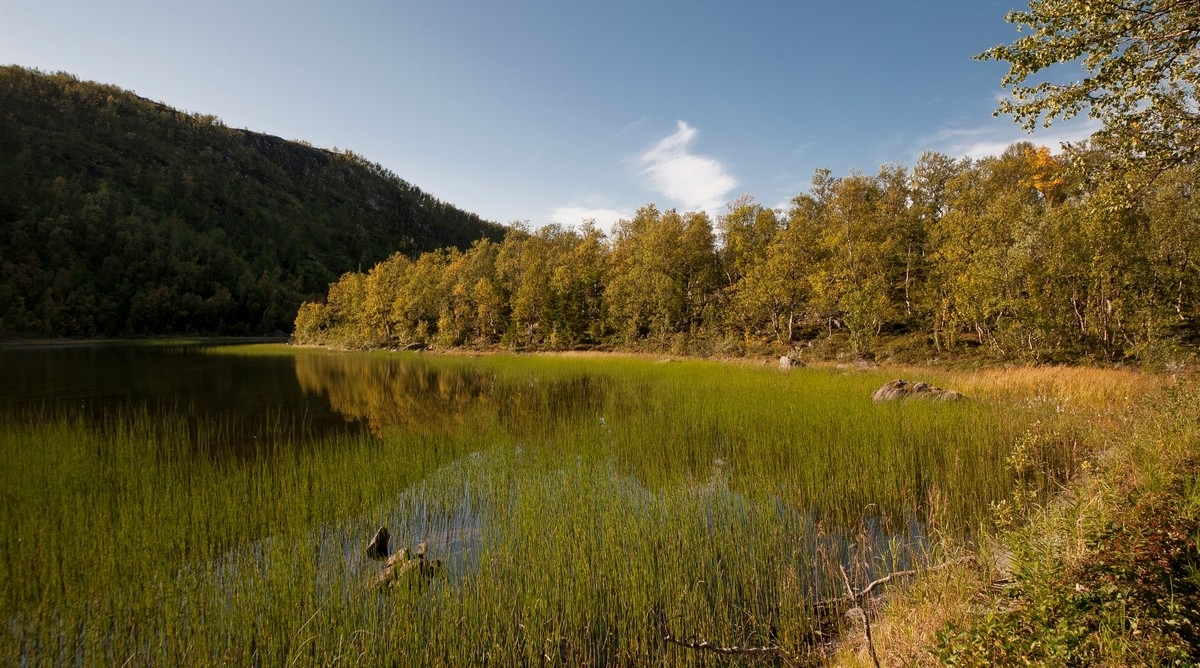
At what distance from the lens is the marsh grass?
4953mm

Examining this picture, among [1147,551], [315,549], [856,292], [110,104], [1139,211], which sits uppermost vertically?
[110,104]

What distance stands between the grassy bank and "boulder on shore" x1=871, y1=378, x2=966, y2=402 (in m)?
9.66

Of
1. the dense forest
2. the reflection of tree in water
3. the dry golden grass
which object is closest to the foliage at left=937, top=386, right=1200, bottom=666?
the dry golden grass

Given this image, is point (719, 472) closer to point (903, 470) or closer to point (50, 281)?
point (903, 470)

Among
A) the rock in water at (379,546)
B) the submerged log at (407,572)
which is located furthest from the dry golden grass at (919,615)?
the rock in water at (379,546)

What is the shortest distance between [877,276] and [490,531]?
3973cm

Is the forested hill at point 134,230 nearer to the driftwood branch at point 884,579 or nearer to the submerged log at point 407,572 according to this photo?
the submerged log at point 407,572


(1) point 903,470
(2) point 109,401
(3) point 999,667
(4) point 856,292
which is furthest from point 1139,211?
(2) point 109,401

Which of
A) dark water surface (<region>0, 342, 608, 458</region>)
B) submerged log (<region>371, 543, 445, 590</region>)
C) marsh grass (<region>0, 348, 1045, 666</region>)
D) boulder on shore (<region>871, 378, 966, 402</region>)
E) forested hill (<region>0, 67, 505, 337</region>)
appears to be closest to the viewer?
marsh grass (<region>0, 348, 1045, 666</region>)

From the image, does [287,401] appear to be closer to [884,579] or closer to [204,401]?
[204,401]

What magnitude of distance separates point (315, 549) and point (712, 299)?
162ft

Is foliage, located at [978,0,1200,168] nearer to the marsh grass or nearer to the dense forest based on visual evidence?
the dense forest

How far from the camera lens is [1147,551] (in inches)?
151

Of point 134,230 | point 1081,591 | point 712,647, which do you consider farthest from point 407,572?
point 134,230
